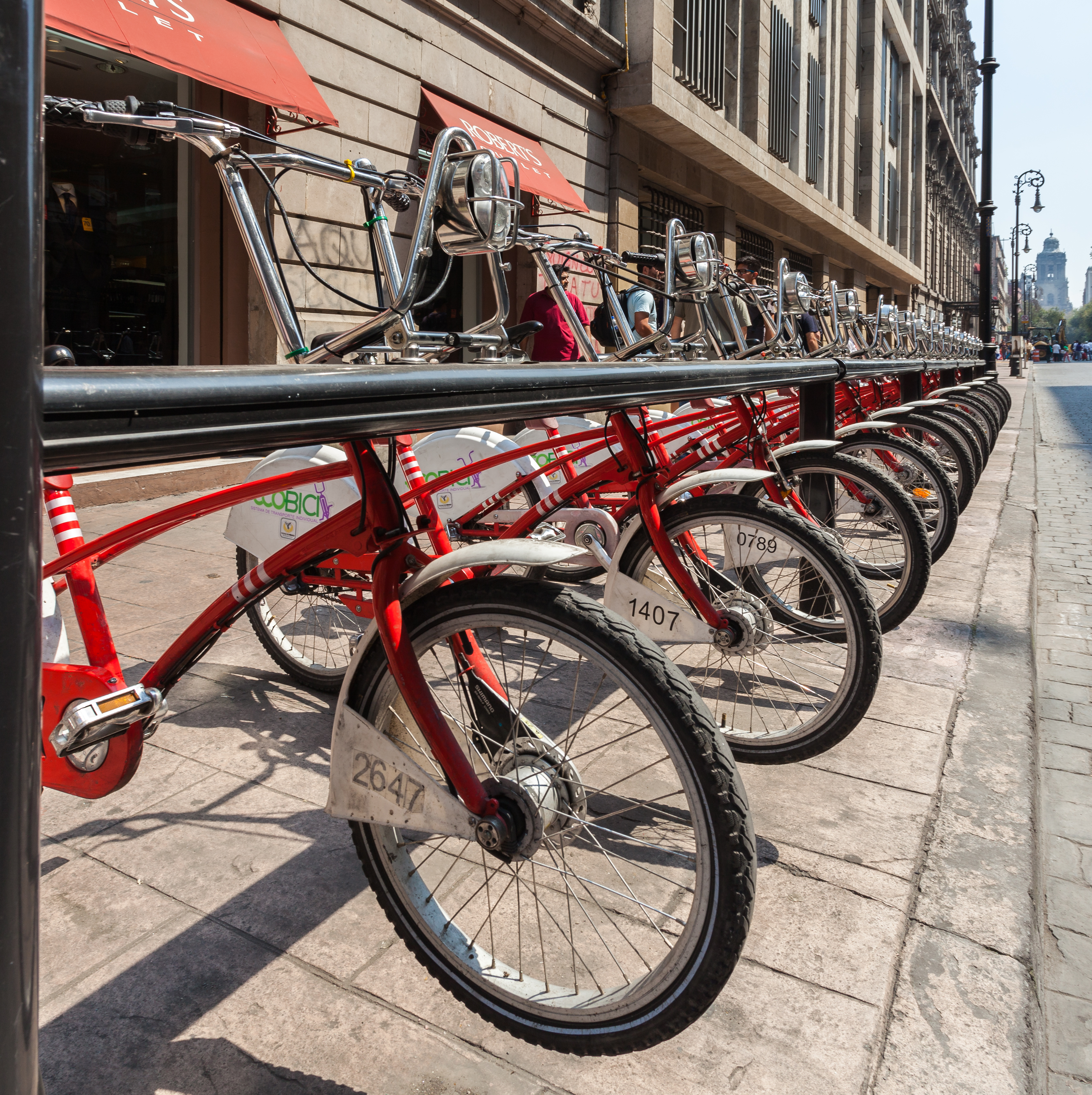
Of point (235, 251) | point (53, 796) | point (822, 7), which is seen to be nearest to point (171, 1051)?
point (53, 796)

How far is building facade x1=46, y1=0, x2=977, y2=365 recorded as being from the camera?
7.70 meters

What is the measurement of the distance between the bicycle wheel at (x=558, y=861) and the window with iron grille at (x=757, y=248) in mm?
17264

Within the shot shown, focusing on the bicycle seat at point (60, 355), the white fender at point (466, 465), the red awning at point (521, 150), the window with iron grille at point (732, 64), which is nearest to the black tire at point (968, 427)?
the white fender at point (466, 465)

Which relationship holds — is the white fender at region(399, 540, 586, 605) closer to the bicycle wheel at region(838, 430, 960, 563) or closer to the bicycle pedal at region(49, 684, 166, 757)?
the bicycle pedal at region(49, 684, 166, 757)

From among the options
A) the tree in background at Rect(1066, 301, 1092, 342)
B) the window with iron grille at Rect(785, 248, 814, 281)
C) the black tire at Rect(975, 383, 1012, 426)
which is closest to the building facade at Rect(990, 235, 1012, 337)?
the tree in background at Rect(1066, 301, 1092, 342)

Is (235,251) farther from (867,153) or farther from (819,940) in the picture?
(867,153)

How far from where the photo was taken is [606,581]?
2826 mm

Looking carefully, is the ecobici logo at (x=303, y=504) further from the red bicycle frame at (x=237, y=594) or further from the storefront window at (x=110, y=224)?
the storefront window at (x=110, y=224)

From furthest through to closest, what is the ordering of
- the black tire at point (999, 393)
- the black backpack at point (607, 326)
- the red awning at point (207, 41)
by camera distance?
1. the black tire at point (999, 393)
2. the red awning at point (207, 41)
3. the black backpack at point (607, 326)

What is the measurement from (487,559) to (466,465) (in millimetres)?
2221

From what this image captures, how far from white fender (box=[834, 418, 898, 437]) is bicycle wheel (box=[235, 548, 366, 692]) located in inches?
91.2

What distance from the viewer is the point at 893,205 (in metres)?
34.4

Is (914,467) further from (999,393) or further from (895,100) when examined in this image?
(895,100)

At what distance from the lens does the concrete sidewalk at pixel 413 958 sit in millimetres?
1610
